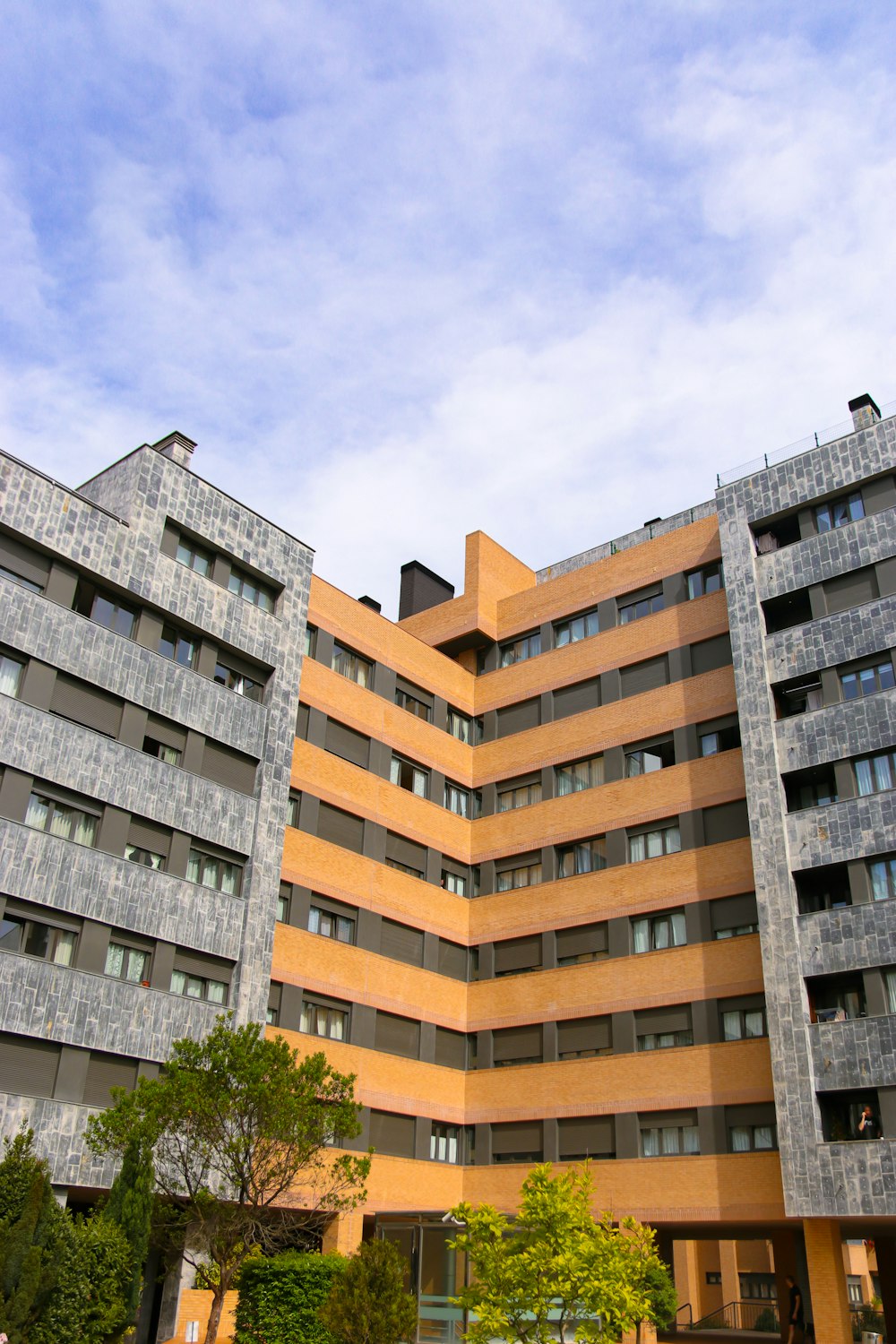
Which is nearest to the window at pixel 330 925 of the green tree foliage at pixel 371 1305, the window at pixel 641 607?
the green tree foliage at pixel 371 1305

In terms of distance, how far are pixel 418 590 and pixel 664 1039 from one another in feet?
64.3

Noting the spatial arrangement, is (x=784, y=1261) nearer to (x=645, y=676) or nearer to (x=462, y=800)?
(x=462, y=800)

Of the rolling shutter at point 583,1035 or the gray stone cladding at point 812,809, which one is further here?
the rolling shutter at point 583,1035

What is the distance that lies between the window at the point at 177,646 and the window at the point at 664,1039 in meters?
15.2

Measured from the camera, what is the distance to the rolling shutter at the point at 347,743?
3309 centimetres

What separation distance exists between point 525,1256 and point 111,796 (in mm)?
13688

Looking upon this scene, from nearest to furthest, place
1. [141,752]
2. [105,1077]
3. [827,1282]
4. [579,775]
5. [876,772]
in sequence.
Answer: [105,1077], [827,1282], [141,752], [876,772], [579,775]

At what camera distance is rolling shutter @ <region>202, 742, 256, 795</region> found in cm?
2883

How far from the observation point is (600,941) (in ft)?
106

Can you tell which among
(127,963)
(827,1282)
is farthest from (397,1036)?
(827,1282)

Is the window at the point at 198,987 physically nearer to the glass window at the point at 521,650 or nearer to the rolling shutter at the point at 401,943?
the rolling shutter at the point at 401,943

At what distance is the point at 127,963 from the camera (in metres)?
25.5

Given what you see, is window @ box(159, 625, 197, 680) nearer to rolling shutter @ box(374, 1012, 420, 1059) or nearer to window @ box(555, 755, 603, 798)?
rolling shutter @ box(374, 1012, 420, 1059)

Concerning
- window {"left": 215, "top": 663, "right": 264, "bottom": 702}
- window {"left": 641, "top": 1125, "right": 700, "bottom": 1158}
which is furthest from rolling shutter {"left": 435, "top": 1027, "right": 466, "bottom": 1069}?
window {"left": 215, "top": 663, "right": 264, "bottom": 702}
